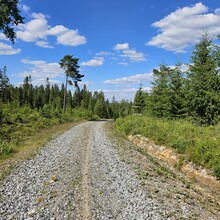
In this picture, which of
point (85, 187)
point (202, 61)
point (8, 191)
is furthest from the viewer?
point (202, 61)

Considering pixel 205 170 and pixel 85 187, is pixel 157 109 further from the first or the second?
pixel 85 187

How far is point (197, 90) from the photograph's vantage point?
21.0m

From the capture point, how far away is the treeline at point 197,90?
19.6 m

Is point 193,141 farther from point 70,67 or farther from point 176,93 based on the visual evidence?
point 70,67

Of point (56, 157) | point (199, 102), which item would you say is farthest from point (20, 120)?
point (199, 102)

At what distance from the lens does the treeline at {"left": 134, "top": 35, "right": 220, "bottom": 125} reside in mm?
19578

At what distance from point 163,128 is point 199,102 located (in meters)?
6.50

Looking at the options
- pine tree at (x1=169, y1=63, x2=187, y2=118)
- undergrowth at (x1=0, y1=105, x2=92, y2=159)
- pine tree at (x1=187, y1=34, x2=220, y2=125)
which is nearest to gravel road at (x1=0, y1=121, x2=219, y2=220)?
undergrowth at (x1=0, y1=105, x2=92, y2=159)

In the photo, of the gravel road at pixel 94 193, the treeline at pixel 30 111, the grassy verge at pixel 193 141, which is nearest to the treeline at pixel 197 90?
the grassy verge at pixel 193 141

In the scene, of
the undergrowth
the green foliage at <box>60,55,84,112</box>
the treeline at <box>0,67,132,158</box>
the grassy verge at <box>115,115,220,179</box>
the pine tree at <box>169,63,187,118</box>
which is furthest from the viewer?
the green foliage at <box>60,55,84,112</box>

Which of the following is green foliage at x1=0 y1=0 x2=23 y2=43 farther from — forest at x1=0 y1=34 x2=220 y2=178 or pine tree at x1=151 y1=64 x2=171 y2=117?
pine tree at x1=151 y1=64 x2=171 y2=117

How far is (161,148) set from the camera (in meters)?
14.0

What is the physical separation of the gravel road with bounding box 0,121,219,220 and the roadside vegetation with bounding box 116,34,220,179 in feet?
7.58

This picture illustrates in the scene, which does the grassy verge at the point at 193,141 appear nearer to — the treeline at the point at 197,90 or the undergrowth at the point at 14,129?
the treeline at the point at 197,90
